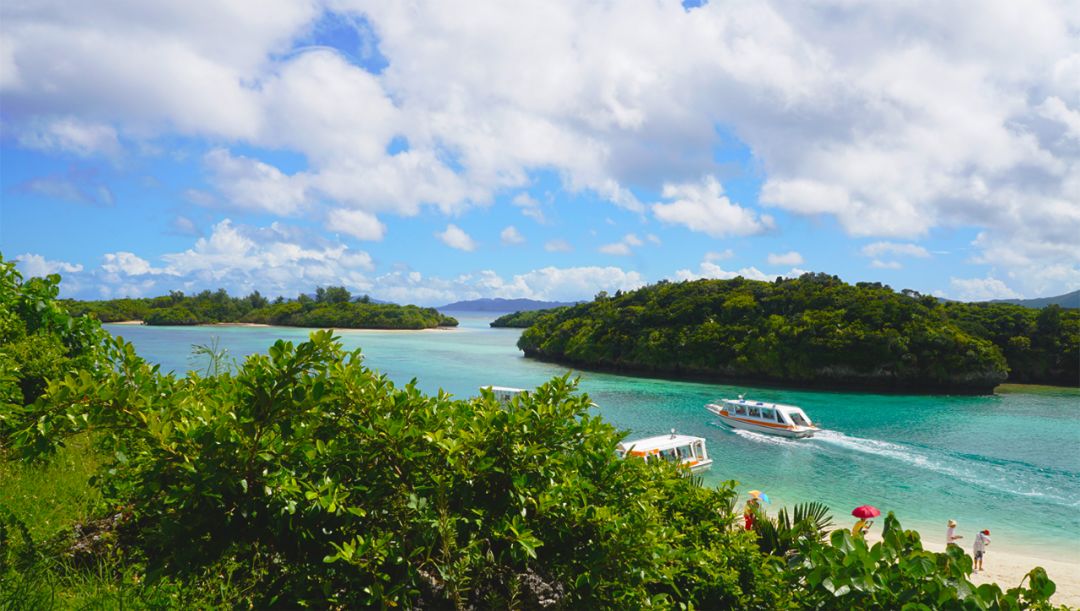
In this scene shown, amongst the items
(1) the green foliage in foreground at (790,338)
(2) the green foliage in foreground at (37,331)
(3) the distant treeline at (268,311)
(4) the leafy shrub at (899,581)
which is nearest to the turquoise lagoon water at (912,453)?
(2) the green foliage in foreground at (37,331)

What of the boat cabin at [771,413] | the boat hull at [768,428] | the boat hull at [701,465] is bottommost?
the boat hull at [701,465]

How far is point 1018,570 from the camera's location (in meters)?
14.2

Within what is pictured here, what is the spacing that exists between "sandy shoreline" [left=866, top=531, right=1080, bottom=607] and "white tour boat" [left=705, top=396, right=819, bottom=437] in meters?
11.2

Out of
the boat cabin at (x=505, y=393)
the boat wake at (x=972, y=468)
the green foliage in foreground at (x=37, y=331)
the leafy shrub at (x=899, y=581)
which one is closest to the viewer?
the leafy shrub at (x=899, y=581)

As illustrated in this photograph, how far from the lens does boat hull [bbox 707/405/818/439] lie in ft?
92.5

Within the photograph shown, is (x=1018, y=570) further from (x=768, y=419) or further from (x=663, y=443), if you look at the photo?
(x=768, y=419)

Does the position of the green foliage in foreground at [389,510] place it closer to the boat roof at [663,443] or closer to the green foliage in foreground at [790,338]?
the boat roof at [663,443]

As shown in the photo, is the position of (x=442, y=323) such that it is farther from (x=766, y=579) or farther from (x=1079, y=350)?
(x=766, y=579)

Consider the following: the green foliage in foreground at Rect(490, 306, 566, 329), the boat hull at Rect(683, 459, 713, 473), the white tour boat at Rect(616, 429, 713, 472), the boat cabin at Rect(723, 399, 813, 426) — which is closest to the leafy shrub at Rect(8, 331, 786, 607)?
the white tour boat at Rect(616, 429, 713, 472)

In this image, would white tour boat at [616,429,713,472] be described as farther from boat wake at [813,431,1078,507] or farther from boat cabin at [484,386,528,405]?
boat wake at [813,431,1078,507]

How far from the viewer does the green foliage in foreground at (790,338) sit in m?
48.2

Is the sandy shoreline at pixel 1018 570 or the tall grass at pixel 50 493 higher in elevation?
the tall grass at pixel 50 493

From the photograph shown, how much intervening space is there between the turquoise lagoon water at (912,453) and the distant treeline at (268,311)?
263 ft

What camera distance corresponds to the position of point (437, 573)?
2.81 metres
